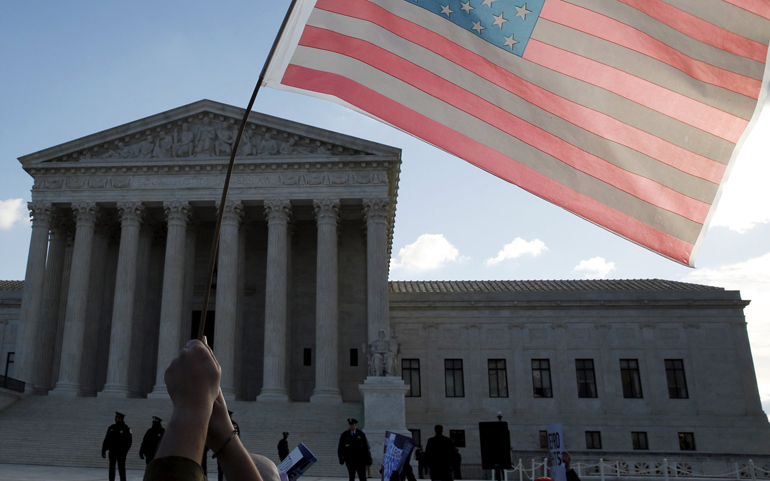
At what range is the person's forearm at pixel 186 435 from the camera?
2248 millimetres

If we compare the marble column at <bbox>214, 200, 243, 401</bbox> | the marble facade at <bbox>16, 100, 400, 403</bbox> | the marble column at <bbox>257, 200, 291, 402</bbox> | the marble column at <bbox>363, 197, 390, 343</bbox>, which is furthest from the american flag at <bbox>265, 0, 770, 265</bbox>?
the marble column at <bbox>257, 200, 291, 402</bbox>

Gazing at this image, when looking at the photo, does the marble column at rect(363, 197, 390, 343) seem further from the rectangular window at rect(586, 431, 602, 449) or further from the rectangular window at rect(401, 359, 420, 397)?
the rectangular window at rect(586, 431, 602, 449)

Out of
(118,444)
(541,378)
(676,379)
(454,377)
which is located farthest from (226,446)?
(676,379)

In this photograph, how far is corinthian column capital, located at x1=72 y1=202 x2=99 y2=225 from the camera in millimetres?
38344

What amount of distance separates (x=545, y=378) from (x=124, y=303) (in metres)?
25.8

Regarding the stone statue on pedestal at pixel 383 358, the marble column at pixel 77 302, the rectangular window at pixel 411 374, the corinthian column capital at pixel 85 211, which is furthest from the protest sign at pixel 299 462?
the corinthian column capital at pixel 85 211

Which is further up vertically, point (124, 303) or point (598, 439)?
point (124, 303)

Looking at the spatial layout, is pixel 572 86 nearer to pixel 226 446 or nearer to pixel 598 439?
pixel 226 446

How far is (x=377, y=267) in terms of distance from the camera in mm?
36562

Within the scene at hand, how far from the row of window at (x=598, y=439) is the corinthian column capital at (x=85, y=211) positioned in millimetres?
22932

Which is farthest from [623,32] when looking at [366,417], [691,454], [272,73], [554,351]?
[554,351]

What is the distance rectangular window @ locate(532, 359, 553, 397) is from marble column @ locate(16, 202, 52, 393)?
29.3 m

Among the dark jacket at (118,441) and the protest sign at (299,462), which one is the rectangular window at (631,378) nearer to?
the dark jacket at (118,441)

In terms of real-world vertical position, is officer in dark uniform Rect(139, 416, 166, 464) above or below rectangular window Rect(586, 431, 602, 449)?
above
